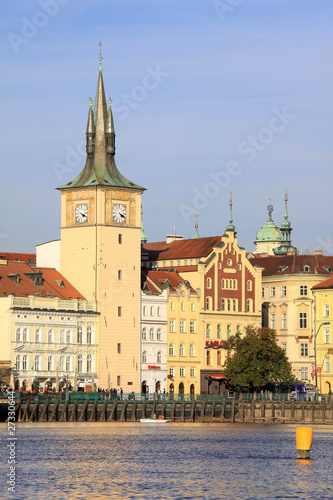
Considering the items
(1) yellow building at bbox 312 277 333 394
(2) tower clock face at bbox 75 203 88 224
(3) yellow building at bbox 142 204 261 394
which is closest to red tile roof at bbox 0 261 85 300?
(2) tower clock face at bbox 75 203 88 224

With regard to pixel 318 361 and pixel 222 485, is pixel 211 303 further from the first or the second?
pixel 222 485

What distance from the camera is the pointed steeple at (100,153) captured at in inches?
6388

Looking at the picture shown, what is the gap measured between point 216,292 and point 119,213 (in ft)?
53.5

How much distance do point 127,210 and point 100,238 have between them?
5664 mm

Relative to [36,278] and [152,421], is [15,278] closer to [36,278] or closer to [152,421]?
[36,278]

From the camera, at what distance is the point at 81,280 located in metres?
160

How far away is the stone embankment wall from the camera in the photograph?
138 meters

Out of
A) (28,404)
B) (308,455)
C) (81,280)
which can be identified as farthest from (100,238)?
(308,455)

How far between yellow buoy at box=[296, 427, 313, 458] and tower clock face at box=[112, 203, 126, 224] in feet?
237

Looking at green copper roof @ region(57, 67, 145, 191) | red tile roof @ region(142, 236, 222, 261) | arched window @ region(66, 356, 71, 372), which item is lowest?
arched window @ region(66, 356, 71, 372)

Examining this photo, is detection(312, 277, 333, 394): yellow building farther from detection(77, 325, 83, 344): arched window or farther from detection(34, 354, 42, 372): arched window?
detection(34, 354, 42, 372): arched window

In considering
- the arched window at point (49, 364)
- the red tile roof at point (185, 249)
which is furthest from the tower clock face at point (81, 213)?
the red tile roof at point (185, 249)

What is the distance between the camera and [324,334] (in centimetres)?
17562

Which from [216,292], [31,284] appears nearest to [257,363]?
[216,292]
